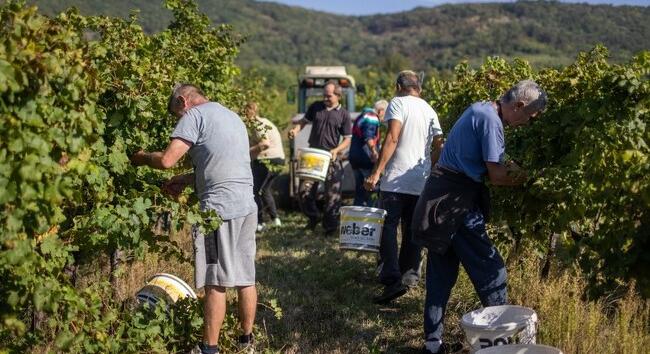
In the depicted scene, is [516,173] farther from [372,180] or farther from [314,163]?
[314,163]

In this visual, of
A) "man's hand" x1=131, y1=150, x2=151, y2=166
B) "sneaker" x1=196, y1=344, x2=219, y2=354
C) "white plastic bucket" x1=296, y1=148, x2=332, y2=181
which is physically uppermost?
"man's hand" x1=131, y1=150, x2=151, y2=166

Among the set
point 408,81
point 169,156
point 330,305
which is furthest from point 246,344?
point 408,81

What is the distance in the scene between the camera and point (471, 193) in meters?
4.33

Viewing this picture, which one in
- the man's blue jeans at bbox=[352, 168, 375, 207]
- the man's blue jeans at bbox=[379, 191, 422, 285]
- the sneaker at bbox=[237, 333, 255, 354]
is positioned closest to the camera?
the sneaker at bbox=[237, 333, 255, 354]

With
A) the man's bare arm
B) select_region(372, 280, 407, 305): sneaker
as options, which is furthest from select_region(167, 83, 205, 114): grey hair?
select_region(372, 280, 407, 305): sneaker

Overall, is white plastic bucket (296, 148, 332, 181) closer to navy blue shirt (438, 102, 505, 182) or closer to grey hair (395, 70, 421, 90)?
grey hair (395, 70, 421, 90)

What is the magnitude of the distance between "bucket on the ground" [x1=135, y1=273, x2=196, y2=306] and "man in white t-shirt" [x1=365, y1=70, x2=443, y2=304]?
5.16 ft

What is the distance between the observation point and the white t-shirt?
220 inches

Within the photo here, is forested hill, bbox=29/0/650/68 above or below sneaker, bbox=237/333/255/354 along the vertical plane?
above

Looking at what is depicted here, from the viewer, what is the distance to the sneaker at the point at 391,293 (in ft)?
18.1

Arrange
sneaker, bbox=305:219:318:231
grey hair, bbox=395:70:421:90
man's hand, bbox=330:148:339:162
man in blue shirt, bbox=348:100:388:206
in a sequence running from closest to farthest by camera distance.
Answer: grey hair, bbox=395:70:421:90
man in blue shirt, bbox=348:100:388:206
man's hand, bbox=330:148:339:162
sneaker, bbox=305:219:318:231

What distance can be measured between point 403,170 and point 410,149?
0.53 feet

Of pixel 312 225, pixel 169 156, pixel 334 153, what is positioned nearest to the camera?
pixel 169 156

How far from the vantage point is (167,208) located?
3881 millimetres
